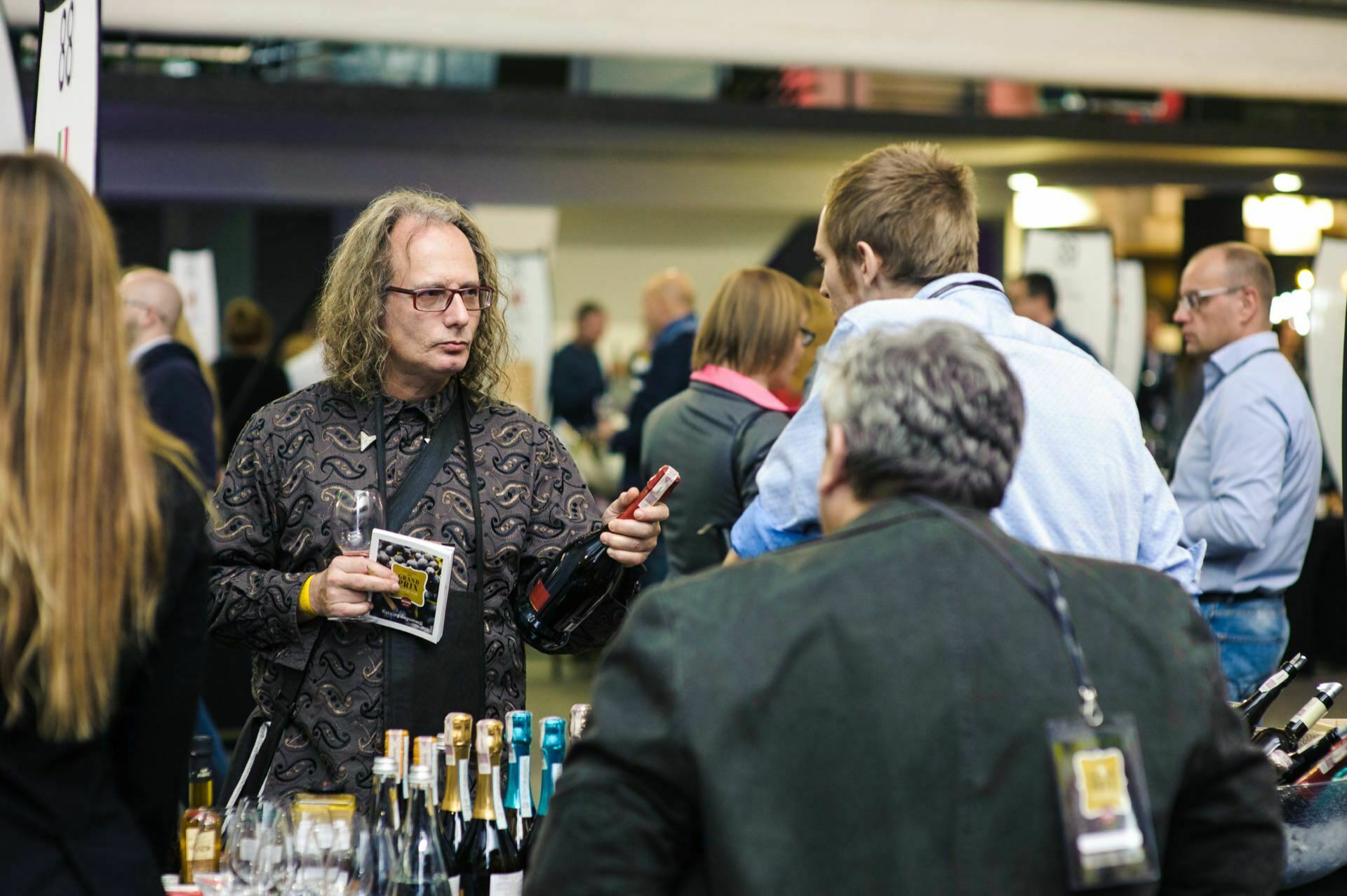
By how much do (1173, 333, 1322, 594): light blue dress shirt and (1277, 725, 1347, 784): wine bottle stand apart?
126 centimetres

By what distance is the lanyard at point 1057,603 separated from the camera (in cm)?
136

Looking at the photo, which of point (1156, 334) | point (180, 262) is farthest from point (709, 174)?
point (180, 262)

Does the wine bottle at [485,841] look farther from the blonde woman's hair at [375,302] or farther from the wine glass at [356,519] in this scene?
the blonde woman's hair at [375,302]

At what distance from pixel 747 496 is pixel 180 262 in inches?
192

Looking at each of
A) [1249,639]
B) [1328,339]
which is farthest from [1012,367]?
[1328,339]

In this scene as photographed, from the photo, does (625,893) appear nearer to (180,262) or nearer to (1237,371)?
(1237,371)

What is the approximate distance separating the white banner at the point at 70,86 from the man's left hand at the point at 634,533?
2.98 feet

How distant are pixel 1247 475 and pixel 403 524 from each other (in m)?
2.37

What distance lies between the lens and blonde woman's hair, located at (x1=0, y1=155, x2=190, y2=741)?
52.8 inches

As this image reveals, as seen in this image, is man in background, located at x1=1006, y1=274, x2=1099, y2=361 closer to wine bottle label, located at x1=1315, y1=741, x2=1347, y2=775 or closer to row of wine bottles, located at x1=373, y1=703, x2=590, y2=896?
wine bottle label, located at x1=1315, y1=741, x2=1347, y2=775

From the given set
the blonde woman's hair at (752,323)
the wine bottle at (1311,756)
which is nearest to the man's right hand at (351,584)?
the wine bottle at (1311,756)

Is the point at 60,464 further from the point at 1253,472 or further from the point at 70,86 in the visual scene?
the point at 1253,472

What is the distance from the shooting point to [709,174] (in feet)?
35.1

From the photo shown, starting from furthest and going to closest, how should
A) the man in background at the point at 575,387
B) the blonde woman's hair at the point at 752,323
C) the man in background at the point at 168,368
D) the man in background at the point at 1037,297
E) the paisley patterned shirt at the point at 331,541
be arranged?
the man in background at the point at 575,387 → the man in background at the point at 1037,297 → the man in background at the point at 168,368 → the blonde woman's hair at the point at 752,323 → the paisley patterned shirt at the point at 331,541
